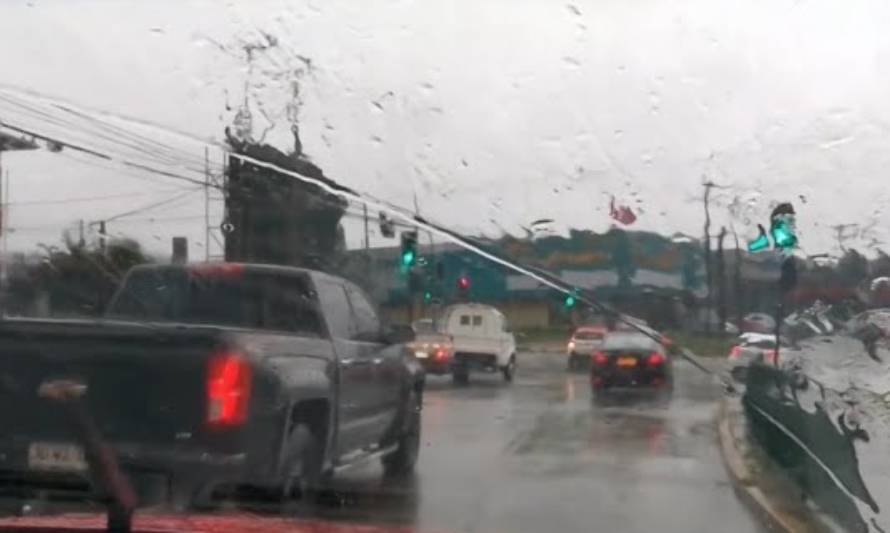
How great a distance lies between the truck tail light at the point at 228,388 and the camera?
23.5 feet

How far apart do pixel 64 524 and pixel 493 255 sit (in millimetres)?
3182

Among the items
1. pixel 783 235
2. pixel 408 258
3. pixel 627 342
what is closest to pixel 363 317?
pixel 408 258

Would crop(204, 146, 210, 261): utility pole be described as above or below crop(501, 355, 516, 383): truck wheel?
above

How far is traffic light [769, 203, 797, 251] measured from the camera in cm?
841

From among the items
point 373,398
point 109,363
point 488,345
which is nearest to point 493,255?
point 488,345

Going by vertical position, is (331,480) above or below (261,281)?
below

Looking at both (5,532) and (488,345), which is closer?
(5,532)

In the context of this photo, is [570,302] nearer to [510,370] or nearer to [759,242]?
[510,370]

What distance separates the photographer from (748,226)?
8.52 m

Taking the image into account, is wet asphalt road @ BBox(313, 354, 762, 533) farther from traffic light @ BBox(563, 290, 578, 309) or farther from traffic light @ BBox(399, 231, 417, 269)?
traffic light @ BBox(399, 231, 417, 269)

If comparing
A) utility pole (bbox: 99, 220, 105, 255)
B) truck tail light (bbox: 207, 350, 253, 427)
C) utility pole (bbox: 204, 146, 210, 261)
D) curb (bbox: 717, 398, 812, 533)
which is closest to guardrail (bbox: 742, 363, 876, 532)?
curb (bbox: 717, 398, 812, 533)

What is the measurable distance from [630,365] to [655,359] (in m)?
0.31

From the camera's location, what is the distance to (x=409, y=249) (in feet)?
28.9

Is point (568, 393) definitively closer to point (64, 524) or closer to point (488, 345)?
point (488, 345)
